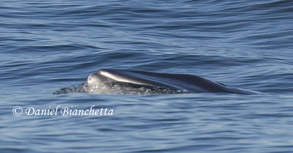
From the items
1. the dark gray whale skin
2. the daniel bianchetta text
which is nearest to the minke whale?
the dark gray whale skin

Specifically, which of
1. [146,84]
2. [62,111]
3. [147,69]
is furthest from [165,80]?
[147,69]

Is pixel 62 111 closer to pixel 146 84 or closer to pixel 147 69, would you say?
pixel 146 84

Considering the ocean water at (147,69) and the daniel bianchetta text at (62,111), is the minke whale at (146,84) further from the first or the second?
the daniel bianchetta text at (62,111)

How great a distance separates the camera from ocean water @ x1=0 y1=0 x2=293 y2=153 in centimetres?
1095

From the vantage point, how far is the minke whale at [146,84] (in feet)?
46.0

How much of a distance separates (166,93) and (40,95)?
7.76 ft

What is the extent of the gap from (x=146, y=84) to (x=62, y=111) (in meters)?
1.55

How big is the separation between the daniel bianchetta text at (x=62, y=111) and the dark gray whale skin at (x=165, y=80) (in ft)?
2.69

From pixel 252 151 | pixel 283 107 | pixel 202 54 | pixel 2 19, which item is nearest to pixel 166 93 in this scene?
pixel 283 107

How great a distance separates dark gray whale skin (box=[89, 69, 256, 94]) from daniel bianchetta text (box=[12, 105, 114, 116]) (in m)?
0.82

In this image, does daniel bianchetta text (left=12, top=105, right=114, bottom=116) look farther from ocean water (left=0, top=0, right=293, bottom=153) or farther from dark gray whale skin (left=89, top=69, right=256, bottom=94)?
dark gray whale skin (left=89, top=69, right=256, bottom=94)

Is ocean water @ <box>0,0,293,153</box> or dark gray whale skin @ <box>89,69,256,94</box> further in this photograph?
dark gray whale skin @ <box>89,69,256,94</box>

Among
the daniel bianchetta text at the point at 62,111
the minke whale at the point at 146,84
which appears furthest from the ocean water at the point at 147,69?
the minke whale at the point at 146,84

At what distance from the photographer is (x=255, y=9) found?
2770 cm
